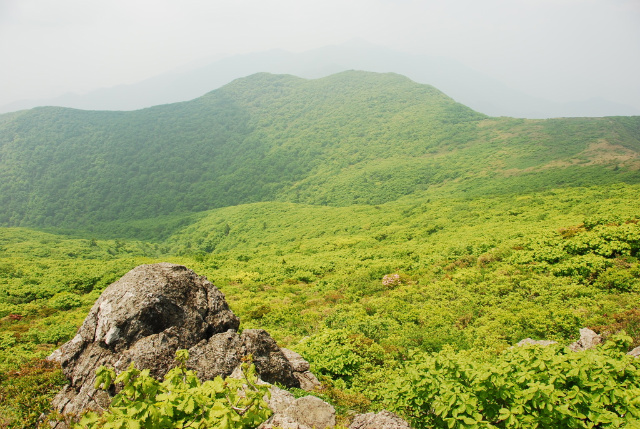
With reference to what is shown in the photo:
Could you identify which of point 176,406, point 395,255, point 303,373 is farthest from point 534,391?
point 395,255

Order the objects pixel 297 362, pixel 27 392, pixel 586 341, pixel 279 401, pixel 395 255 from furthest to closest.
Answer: pixel 395 255
pixel 297 362
pixel 586 341
pixel 27 392
pixel 279 401

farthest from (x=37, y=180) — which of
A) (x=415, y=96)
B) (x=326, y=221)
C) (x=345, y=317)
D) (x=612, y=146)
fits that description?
(x=612, y=146)

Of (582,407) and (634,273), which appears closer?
(582,407)

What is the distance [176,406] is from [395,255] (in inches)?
1043

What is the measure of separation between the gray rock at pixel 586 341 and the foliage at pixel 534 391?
3712 millimetres

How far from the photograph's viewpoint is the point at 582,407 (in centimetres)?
571

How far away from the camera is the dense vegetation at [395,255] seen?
707 centimetres

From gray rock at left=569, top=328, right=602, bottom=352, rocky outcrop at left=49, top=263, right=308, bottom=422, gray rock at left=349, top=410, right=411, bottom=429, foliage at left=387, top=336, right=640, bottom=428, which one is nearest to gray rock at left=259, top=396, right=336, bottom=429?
gray rock at left=349, top=410, right=411, bottom=429

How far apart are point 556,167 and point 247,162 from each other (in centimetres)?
9788

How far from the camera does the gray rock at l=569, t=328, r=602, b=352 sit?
10.6 meters

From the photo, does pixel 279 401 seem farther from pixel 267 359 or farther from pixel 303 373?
pixel 303 373

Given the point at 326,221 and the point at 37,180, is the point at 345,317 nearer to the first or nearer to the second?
the point at 326,221

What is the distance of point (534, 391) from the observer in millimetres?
5699

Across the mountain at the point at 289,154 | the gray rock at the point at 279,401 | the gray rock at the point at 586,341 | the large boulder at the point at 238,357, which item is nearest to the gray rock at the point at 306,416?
the gray rock at the point at 279,401
